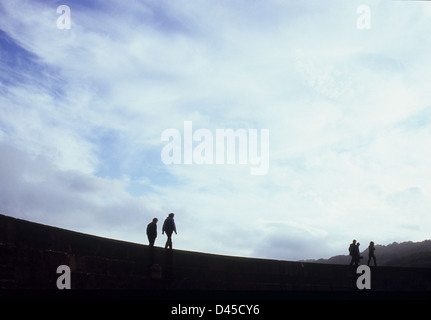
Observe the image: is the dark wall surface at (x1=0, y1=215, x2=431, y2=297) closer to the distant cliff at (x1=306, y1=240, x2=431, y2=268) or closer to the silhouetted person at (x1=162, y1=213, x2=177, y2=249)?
the silhouetted person at (x1=162, y1=213, x2=177, y2=249)

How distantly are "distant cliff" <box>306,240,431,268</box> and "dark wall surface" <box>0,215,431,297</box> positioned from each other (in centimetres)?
2038

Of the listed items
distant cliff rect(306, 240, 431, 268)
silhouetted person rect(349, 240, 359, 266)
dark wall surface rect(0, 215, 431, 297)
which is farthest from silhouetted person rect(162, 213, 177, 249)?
distant cliff rect(306, 240, 431, 268)

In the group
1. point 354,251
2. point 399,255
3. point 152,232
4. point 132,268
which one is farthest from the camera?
point 399,255

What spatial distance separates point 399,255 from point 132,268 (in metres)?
45.8

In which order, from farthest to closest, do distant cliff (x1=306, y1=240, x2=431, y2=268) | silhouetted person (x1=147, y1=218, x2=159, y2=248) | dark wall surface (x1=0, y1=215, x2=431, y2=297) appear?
distant cliff (x1=306, y1=240, x2=431, y2=268), silhouetted person (x1=147, y1=218, x2=159, y2=248), dark wall surface (x1=0, y1=215, x2=431, y2=297)

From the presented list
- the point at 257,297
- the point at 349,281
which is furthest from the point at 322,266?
the point at 257,297

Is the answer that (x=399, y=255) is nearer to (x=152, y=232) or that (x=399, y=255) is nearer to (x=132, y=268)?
(x=152, y=232)

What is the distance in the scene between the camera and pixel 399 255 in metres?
50.9

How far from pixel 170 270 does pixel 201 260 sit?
1.26m

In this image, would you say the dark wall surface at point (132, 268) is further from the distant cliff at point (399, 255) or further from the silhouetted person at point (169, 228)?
the distant cliff at point (399, 255)

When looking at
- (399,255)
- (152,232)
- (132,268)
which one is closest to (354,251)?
(152,232)

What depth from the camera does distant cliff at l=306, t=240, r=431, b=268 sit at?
3721 centimetres

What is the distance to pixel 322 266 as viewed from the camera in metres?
18.2

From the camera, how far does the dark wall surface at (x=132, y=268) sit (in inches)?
343
